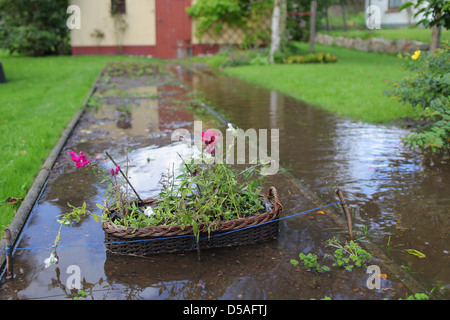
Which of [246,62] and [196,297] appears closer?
[196,297]

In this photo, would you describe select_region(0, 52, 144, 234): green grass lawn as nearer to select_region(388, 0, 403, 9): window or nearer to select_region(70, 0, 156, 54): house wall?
select_region(70, 0, 156, 54): house wall

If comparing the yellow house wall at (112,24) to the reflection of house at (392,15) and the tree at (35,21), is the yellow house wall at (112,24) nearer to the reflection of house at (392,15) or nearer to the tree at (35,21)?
the tree at (35,21)

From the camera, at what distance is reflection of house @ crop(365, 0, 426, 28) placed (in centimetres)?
2353

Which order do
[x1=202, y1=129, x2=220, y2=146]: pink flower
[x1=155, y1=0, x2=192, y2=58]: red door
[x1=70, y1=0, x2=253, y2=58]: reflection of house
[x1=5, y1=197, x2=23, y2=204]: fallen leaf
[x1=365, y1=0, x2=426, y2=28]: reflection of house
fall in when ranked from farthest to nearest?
[x1=365, y1=0, x2=426, y2=28]: reflection of house < [x1=70, y1=0, x2=253, y2=58]: reflection of house < [x1=155, y1=0, x2=192, y2=58]: red door < [x1=5, y1=197, x2=23, y2=204]: fallen leaf < [x1=202, y1=129, x2=220, y2=146]: pink flower

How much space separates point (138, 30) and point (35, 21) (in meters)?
4.82

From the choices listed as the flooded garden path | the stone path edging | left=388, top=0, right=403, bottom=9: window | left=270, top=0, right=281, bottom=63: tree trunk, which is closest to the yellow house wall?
left=270, top=0, right=281, bottom=63: tree trunk

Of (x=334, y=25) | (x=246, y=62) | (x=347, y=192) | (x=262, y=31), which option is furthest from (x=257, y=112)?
(x=334, y=25)

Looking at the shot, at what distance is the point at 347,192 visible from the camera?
14.4 ft

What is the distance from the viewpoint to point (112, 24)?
21.6 meters

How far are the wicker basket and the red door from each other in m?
19.0

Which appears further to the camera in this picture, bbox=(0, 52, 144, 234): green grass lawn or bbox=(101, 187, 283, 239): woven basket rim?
bbox=(0, 52, 144, 234): green grass lawn

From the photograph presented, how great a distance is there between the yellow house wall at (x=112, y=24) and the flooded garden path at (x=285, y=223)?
48.2 ft
